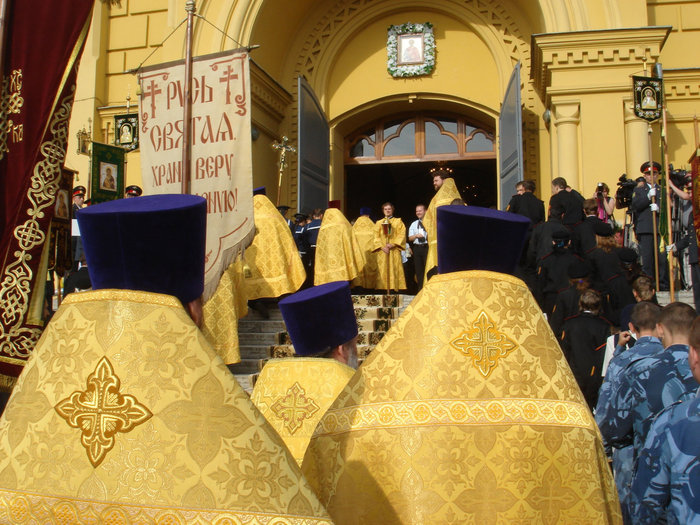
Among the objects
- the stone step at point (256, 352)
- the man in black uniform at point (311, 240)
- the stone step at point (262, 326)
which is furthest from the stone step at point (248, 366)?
the man in black uniform at point (311, 240)

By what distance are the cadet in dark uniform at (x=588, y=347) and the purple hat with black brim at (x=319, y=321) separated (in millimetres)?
2991

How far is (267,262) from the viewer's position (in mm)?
9367

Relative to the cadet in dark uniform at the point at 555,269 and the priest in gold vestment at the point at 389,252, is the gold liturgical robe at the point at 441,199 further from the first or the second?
the priest in gold vestment at the point at 389,252

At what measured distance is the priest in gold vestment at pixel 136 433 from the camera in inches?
64.1

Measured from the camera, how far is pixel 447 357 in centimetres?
215

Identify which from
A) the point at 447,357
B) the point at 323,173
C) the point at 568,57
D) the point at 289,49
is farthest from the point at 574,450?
the point at 289,49

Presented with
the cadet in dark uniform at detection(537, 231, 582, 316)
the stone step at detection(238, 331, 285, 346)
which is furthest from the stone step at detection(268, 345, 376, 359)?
the cadet in dark uniform at detection(537, 231, 582, 316)

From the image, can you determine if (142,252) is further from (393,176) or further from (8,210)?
→ (393,176)

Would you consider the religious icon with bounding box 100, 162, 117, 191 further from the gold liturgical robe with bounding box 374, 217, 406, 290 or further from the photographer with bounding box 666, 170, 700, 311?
the photographer with bounding box 666, 170, 700, 311

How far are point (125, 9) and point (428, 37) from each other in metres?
6.00

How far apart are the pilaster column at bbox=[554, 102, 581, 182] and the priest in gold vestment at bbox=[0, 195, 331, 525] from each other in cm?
1132

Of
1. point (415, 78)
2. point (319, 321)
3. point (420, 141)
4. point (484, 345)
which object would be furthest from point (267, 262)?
A: point (484, 345)

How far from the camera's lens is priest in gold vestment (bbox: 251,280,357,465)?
339 cm

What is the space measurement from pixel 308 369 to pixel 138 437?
5.94 feet
